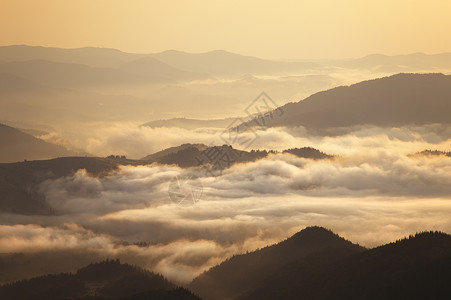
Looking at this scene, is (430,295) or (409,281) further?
(409,281)

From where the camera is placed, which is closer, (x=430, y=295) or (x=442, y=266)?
(x=430, y=295)
